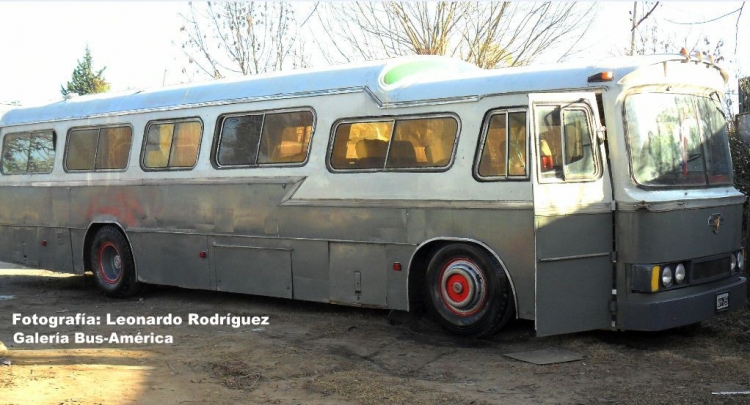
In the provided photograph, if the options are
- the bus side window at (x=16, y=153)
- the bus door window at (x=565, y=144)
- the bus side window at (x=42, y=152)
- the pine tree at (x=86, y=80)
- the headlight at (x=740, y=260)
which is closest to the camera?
the bus door window at (x=565, y=144)

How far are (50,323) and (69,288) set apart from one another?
3555 millimetres

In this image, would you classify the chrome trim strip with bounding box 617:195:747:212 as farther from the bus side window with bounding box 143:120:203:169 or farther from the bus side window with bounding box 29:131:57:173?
the bus side window with bounding box 29:131:57:173

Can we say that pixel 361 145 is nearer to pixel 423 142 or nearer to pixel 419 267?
pixel 423 142

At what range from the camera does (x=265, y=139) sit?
10438 mm

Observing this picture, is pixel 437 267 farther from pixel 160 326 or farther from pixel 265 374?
pixel 160 326

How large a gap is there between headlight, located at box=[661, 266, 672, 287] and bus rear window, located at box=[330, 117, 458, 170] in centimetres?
234

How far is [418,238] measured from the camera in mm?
8875

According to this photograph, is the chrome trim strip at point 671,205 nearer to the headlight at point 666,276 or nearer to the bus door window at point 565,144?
the bus door window at point 565,144

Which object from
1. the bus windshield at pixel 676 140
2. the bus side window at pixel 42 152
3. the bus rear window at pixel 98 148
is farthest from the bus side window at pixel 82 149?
the bus windshield at pixel 676 140

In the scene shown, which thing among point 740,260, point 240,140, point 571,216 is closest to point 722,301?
point 740,260

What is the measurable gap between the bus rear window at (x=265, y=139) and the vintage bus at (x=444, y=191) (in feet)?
0.08

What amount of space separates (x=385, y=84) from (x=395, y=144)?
0.71m

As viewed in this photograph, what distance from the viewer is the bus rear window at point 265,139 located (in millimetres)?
10031

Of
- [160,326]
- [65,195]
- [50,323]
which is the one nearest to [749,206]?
[160,326]
